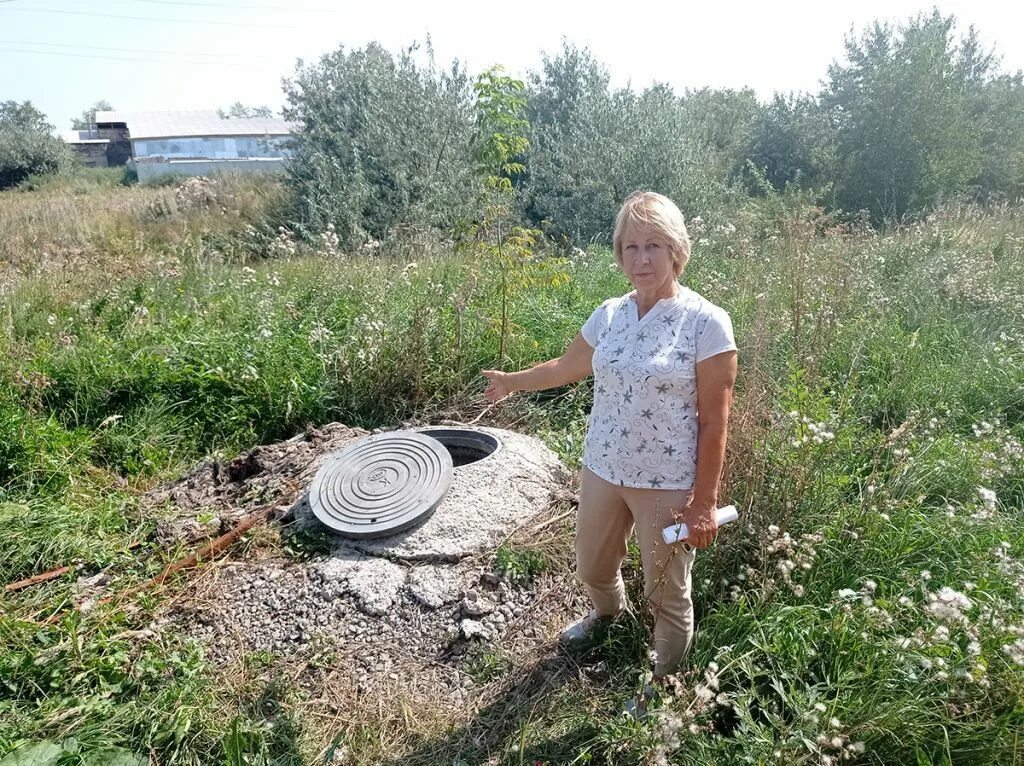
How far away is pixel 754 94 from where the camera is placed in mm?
25625

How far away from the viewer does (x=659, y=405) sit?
7.29 feet

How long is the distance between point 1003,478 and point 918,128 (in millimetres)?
12982

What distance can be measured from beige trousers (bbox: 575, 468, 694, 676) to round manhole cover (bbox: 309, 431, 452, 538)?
1221 mm

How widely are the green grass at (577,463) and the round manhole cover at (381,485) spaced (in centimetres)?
32

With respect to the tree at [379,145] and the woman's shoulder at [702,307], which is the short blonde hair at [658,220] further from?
the tree at [379,145]

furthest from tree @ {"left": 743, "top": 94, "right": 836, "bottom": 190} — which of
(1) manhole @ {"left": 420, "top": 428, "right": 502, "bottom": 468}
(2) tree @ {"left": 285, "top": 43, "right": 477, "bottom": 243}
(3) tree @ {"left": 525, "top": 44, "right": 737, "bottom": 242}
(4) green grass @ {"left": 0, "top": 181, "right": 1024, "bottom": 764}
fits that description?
(1) manhole @ {"left": 420, "top": 428, "right": 502, "bottom": 468}

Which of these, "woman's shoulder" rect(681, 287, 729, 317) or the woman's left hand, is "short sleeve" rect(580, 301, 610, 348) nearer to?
"woman's shoulder" rect(681, 287, 729, 317)

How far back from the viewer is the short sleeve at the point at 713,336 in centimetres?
210

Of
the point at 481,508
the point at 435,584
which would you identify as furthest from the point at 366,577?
the point at 481,508

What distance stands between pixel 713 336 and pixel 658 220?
0.43m

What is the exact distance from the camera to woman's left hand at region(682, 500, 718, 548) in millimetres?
2227

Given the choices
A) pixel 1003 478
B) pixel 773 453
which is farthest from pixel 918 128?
pixel 773 453

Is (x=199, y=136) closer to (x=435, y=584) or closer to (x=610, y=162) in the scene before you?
(x=610, y=162)

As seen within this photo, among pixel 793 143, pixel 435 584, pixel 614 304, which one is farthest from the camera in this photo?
pixel 793 143
